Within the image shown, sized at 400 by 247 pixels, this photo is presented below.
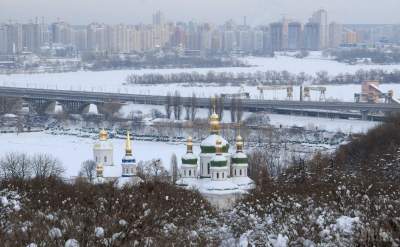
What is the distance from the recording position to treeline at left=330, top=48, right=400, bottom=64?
31000mm

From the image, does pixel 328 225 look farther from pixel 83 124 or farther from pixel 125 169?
pixel 83 124

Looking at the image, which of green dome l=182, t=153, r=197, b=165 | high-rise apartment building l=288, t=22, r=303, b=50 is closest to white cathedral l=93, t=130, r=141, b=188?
green dome l=182, t=153, r=197, b=165

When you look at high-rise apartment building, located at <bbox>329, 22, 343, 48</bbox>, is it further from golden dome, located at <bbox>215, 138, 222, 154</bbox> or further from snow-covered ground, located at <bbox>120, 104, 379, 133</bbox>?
golden dome, located at <bbox>215, 138, 222, 154</bbox>

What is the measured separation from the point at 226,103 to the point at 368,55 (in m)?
19.6

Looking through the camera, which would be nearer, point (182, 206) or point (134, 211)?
point (134, 211)

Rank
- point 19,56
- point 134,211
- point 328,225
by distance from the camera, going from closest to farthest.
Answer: point 328,225 → point 134,211 → point 19,56

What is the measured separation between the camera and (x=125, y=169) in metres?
6.54

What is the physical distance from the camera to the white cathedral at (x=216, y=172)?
6.05 m

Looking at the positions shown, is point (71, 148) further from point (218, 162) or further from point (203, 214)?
point (203, 214)

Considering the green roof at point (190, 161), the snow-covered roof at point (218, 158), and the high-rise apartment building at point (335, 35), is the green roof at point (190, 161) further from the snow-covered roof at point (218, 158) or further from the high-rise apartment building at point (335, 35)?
the high-rise apartment building at point (335, 35)

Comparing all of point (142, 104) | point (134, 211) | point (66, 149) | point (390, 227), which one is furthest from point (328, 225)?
point (142, 104)

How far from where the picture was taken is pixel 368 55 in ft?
108

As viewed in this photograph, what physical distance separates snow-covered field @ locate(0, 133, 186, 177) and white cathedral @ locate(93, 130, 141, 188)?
65 centimetres

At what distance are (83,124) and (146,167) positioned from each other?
5758mm
